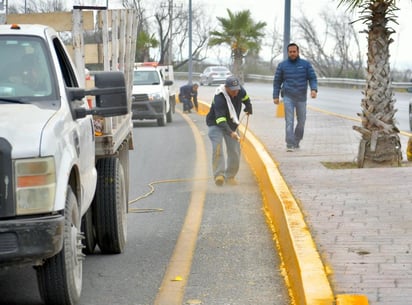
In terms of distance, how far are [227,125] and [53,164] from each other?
25.4 feet

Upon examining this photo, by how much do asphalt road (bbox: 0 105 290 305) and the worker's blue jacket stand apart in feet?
6.99

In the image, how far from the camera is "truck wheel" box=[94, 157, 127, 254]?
830 centimetres

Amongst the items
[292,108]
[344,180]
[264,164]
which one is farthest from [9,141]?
[292,108]

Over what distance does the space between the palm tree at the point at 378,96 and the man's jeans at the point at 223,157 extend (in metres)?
1.83

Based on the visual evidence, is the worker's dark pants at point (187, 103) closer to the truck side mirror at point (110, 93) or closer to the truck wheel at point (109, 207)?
the truck wheel at point (109, 207)

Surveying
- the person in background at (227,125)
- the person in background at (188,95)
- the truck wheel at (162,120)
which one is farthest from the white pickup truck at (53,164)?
the person in background at (188,95)

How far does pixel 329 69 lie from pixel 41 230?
7058 cm

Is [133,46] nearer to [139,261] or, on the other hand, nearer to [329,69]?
[139,261]

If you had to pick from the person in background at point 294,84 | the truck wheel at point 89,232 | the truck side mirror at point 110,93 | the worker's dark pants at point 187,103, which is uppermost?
the truck side mirror at point 110,93

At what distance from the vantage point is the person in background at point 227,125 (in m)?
13.4

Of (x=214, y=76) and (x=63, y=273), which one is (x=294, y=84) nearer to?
(x=63, y=273)

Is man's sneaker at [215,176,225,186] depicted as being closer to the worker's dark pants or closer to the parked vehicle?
the parked vehicle

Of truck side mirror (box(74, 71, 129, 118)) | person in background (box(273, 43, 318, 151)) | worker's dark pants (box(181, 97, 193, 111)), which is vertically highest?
truck side mirror (box(74, 71, 129, 118))

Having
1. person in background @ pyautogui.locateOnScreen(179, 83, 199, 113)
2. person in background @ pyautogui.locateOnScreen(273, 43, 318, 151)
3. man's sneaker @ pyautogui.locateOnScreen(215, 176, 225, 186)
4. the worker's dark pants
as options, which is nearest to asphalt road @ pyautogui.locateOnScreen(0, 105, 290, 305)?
man's sneaker @ pyautogui.locateOnScreen(215, 176, 225, 186)
